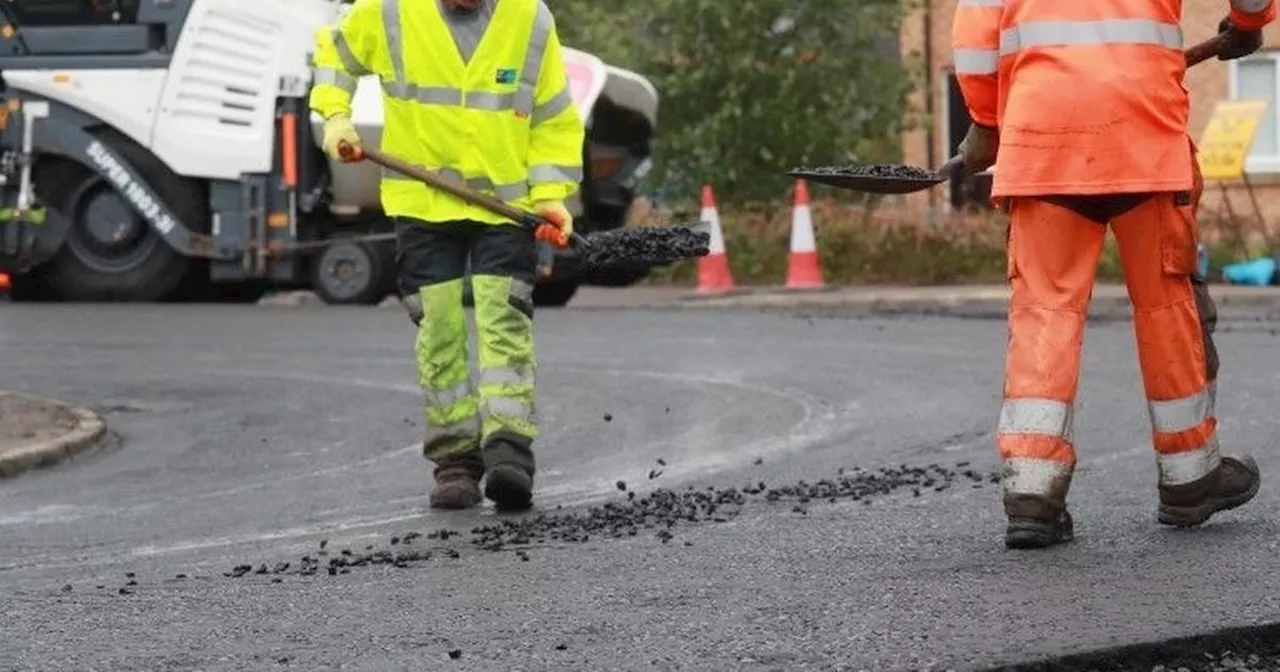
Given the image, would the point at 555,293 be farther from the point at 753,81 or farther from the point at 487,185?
the point at 487,185

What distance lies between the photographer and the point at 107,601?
6801 mm

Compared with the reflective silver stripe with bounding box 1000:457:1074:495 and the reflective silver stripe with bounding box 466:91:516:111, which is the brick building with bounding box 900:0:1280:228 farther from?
the reflective silver stripe with bounding box 1000:457:1074:495

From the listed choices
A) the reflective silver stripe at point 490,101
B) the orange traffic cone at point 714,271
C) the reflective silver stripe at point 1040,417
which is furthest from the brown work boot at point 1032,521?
the orange traffic cone at point 714,271

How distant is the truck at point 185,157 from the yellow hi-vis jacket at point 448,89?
1022cm

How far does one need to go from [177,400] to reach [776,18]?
43.4ft

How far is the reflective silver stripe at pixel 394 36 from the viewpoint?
898 centimetres

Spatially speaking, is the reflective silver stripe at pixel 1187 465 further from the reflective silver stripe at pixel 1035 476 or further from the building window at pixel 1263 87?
the building window at pixel 1263 87

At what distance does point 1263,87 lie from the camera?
29875 mm

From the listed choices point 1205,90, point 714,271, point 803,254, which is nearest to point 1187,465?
point 803,254

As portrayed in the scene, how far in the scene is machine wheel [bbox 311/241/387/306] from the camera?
66.4ft

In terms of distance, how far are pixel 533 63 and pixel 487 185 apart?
1.27 feet

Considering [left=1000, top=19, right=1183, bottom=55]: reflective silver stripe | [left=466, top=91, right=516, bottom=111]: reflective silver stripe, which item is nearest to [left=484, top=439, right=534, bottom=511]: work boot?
[left=466, top=91, right=516, bottom=111]: reflective silver stripe

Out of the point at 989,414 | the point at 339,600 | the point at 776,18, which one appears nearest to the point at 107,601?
the point at 339,600

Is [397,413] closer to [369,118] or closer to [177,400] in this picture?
[177,400]
